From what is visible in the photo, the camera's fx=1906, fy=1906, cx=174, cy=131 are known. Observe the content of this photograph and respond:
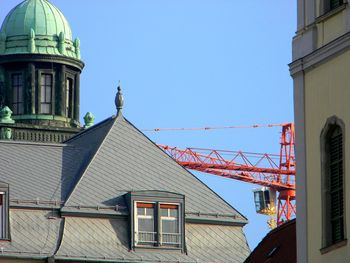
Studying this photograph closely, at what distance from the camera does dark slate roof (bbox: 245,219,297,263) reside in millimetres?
48969

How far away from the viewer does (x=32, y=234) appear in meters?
60.2

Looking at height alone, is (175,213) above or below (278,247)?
above

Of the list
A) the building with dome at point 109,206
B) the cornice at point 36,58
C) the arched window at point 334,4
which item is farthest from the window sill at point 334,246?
the cornice at point 36,58

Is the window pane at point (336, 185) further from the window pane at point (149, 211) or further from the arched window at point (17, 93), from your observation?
the arched window at point (17, 93)

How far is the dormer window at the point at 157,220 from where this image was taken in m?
61.2

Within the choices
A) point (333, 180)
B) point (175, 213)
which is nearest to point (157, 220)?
point (175, 213)

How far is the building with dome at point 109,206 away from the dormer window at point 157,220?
1.3 inches

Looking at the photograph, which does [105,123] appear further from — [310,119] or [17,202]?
[310,119]

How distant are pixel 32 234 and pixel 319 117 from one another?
67.3 feet

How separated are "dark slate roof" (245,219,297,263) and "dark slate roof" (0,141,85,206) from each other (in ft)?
36.0

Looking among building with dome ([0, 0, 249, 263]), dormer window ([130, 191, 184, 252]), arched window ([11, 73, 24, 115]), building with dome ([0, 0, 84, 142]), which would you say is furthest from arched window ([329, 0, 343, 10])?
arched window ([11, 73, 24, 115])

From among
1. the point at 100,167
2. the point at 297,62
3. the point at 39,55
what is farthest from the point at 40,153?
the point at 297,62

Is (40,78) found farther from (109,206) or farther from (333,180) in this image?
(333,180)

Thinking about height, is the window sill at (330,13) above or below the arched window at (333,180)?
above
